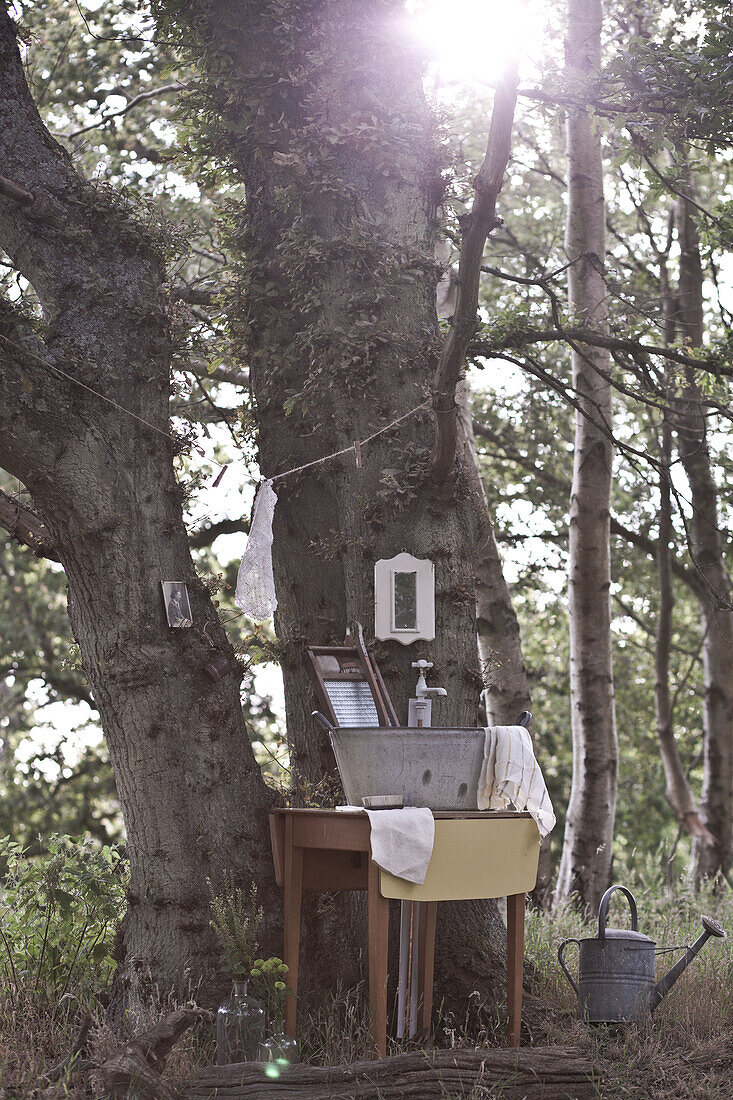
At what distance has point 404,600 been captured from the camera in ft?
14.7

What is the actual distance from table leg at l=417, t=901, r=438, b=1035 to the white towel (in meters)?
0.66

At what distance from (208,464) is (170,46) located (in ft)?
18.8

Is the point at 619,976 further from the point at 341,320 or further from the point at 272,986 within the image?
the point at 341,320

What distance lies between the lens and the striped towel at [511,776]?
3795mm

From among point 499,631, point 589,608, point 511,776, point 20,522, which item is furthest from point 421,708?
point 589,608

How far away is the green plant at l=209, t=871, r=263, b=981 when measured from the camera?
3.75 meters

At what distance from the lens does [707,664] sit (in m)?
9.26

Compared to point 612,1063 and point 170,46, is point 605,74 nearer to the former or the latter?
point 170,46

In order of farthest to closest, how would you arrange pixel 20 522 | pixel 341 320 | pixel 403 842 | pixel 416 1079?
pixel 341 320
pixel 20 522
pixel 403 842
pixel 416 1079

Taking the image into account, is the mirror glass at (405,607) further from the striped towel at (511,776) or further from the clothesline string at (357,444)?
the striped towel at (511,776)

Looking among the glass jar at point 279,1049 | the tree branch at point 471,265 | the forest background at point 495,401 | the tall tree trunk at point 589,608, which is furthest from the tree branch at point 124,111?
the glass jar at point 279,1049

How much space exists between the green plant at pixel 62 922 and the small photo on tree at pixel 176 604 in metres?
1.10

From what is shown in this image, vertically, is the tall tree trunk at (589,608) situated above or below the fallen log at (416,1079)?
above

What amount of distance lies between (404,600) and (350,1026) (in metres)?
1.69
